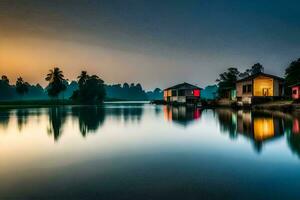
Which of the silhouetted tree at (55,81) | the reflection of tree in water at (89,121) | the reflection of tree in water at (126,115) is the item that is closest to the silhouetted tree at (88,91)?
→ the silhouetted tree at (55,81)

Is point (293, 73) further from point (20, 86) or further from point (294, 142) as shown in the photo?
point (20, 86)

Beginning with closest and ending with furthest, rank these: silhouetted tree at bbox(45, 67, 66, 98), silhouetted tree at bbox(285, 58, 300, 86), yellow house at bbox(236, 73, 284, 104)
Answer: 1. silhouetted tree at bbox(285, 58, 300, 86)
2. yellow house at bbox(236, 73, 284, 104)
3. silhouetted tree at bbox(45, 67, 66, 98)

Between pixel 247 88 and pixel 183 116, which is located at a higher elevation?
pixel 247 88

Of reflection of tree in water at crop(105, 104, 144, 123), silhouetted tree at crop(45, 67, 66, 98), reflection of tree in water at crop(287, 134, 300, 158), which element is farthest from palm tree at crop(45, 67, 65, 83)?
reflection of tree in water at crop(287, 134, 300, 158)

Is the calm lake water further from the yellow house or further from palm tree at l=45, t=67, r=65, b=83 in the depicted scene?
palm tree at l=45, t=67, r=65, b=83

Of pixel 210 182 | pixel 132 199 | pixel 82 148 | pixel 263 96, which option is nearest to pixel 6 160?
pixel 82 148

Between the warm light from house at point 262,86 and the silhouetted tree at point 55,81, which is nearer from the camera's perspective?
the warm light from house at point 262,86

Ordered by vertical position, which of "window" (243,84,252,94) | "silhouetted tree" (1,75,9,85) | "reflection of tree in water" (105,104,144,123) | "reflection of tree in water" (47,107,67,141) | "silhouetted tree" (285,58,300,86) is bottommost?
"reflection of tree in water" (47,107,67,141)

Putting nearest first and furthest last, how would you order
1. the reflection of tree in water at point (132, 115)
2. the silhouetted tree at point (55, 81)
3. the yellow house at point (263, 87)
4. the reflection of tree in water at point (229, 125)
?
the reflection of tree in water at point (229, 125) → the reflection of tree in water at point (132, 115) → the yellow house at point (263, 87) → the silhouetted tree at point (55, 81)

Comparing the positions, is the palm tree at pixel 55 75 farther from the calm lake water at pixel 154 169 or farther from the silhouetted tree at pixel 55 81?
the calm lake water at pixel 154 169

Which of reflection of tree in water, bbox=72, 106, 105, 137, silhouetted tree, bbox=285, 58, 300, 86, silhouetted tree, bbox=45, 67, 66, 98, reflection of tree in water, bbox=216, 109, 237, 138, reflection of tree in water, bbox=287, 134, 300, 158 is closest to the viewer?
reflection of tree in water, bbox=287, 134, 300, 158

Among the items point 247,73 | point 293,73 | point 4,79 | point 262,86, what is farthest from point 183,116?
point 4,79

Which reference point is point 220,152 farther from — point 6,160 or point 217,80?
point 217,80

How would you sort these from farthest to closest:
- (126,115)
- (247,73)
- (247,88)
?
(247,73) < (247,88) < (126,115)
